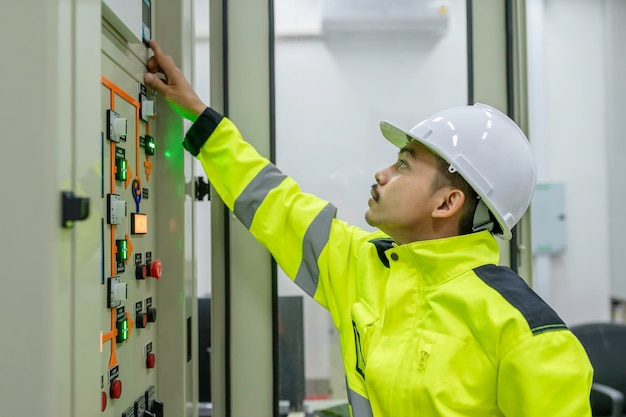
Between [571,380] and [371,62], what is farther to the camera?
[371,62]

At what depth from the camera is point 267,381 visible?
1544 mm

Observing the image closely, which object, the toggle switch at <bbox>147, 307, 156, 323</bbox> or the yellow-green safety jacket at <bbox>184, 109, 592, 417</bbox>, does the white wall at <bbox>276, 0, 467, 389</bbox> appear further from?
the toggle switch at <bbox>147, 307, 156, 323</bbox>

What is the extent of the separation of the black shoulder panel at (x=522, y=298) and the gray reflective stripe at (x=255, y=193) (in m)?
0.54

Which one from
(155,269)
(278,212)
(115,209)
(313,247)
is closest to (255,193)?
(278,212)

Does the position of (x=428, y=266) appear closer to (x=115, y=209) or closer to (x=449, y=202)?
(x=449, y=202)

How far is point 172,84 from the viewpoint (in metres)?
1.26

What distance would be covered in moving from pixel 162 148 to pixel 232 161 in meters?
0.17

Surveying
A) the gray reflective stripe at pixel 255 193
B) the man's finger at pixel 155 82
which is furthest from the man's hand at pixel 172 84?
the gray reflective stripe at pixel 255 193

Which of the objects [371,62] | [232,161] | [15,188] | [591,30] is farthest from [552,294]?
[15,188]

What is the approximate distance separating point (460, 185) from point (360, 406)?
55 centimetres

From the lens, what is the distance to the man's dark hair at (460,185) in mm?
1229

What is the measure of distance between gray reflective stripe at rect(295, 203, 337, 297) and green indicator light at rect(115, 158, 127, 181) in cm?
49

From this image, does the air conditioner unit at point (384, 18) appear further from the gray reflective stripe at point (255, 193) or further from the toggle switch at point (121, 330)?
the toggle switch at point (121, 330)

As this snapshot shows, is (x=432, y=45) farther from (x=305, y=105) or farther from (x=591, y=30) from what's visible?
(x=591, y=30)
